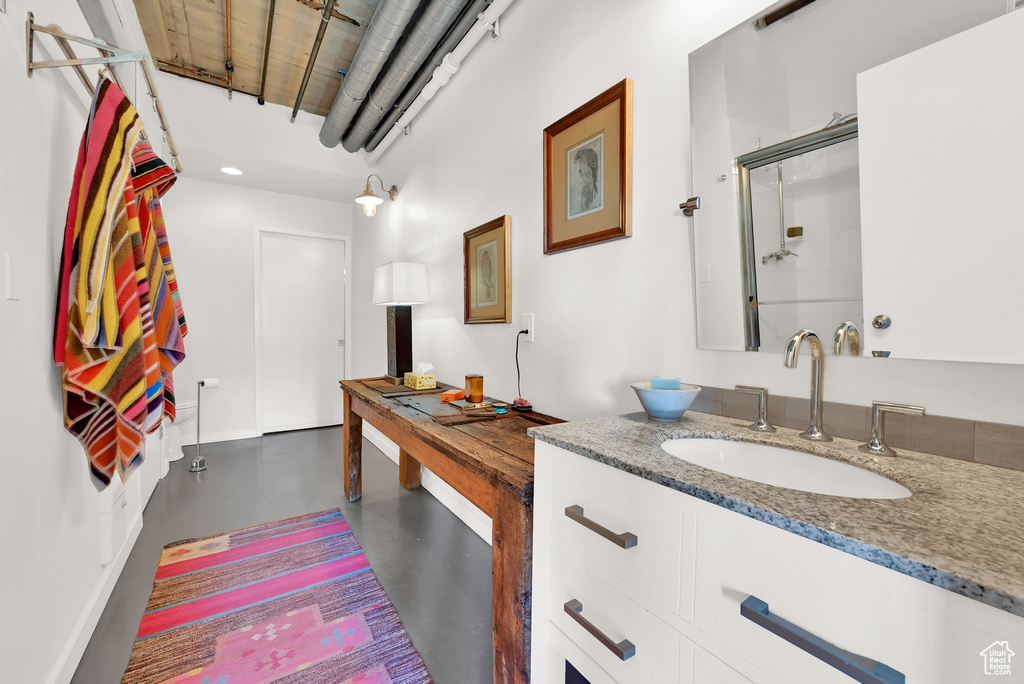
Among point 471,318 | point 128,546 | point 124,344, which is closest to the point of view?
point 124,344

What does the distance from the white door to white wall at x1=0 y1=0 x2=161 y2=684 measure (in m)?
2.93

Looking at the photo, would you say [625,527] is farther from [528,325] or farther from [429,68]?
[429,68]

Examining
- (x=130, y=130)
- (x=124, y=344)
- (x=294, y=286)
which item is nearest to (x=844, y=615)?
(x=124, y=344)

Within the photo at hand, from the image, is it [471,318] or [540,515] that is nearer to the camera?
[540,515]

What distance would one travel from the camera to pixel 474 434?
1.47m

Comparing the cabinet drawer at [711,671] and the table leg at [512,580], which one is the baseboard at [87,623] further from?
the cabinet drawer at [711,671]

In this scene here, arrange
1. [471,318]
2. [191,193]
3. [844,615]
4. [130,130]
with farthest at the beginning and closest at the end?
[191,193] < [471,318] < [130,130] < [844,615]

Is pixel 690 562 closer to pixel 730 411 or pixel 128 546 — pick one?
pixel 730 411

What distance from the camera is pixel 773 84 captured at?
1.06 m

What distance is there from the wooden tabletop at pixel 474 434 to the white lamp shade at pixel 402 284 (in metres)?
0.68

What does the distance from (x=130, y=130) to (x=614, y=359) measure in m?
1.84

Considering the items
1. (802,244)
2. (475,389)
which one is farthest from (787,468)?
(475,389)

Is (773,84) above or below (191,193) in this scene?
below

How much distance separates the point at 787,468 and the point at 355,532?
7.11ft
